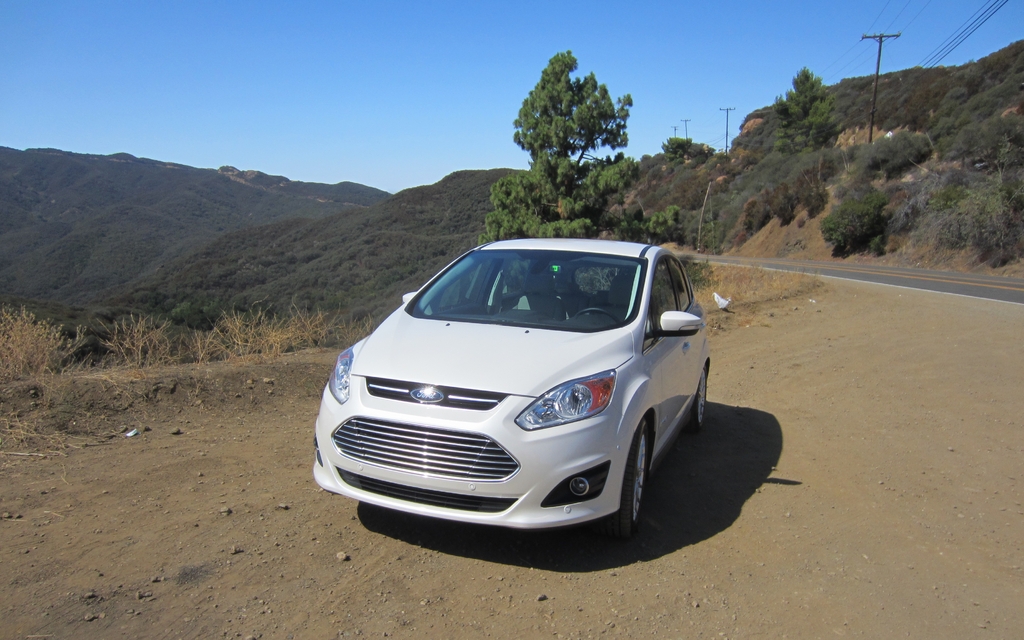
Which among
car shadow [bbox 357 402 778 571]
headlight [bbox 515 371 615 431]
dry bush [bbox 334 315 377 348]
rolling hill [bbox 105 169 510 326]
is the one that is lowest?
rolling hill [bbox 105 169 510 326]

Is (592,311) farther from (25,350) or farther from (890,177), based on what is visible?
(890,177)

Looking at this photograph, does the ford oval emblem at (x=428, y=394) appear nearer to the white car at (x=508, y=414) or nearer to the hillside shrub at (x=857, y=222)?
the white car at (x=508, y=414)

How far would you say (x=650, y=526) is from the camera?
4262 mm

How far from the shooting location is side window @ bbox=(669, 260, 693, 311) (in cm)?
577

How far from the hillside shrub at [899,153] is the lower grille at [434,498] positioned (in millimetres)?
40004

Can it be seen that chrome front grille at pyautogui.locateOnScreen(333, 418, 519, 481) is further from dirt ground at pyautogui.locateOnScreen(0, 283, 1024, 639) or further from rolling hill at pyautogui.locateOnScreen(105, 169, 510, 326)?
rolling hill at pyautogui.locateOnScreen(105, 169, 510, 326)

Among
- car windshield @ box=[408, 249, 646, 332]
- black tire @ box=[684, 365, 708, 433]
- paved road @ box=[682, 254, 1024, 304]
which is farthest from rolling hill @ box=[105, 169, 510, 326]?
black tire @ box=[684, 365, 708, 433]

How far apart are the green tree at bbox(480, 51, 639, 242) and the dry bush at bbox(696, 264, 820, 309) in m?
6.97

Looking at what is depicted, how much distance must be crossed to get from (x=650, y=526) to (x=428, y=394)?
5.19 feet

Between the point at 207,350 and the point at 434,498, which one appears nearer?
the point at 434,498

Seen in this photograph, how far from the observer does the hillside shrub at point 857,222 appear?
33.2 m

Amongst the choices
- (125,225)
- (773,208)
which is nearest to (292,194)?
(125,225)

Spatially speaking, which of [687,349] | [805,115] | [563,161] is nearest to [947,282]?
[563,161]

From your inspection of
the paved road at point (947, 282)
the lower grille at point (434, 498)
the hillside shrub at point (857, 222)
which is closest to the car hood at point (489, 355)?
the lower grille at point (434, 498)
